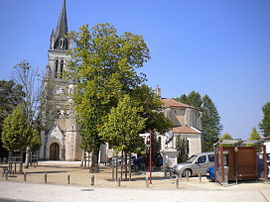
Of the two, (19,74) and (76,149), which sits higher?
(19,74)

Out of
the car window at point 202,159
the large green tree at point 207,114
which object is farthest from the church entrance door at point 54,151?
the car window at point 202,159

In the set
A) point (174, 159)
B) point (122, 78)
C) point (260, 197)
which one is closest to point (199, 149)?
point (174, 159)

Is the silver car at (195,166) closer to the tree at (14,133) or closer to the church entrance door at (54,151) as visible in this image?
the tree at (14,133)

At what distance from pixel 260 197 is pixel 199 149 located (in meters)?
27.9

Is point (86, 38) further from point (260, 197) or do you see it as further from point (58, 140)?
point (58, 140)

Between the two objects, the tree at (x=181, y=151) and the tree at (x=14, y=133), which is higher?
the tree at (x=14, y=133)

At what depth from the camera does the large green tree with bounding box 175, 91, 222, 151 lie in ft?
207

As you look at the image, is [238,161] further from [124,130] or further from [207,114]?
[207,114]

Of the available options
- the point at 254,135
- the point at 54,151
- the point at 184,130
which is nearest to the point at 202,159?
the point at 184,130

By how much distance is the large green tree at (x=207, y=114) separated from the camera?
207 feet

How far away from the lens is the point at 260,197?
33.0 feet

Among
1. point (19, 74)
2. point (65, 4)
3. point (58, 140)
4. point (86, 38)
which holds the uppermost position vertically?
point (65, 4)

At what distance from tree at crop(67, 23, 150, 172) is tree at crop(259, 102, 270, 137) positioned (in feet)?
158

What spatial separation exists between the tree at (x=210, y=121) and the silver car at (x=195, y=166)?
45.8 m
